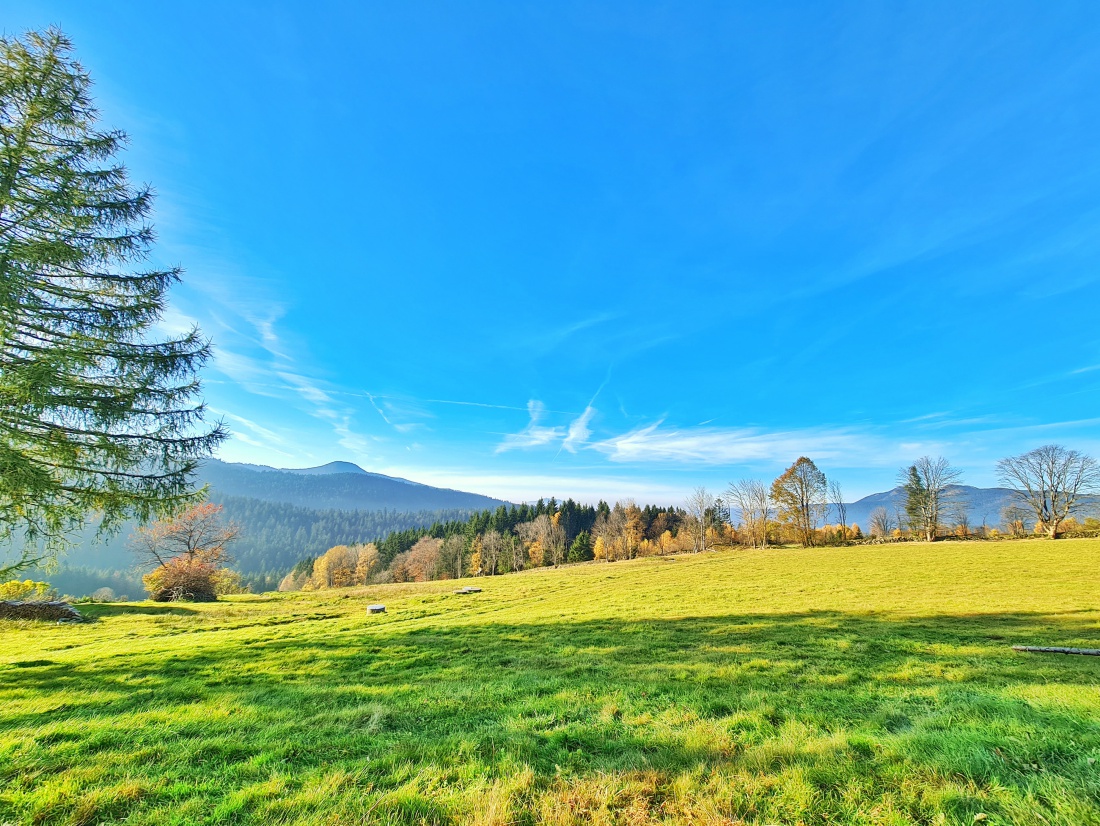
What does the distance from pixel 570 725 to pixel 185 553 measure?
49.7 metres

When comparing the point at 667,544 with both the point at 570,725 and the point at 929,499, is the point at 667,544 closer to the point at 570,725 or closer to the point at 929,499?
the point at 929,499

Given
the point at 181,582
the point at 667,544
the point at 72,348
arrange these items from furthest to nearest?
the point at 667,544
the point at 181,582
the point at 72,348

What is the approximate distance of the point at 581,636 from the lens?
46.8ft

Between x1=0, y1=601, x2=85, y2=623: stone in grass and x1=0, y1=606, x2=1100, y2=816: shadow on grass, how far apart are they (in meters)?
14.6

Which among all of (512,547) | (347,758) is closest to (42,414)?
(347,758)

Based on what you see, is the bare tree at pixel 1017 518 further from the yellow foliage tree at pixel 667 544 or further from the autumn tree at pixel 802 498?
the yellow foliage tree at pixel 667 544

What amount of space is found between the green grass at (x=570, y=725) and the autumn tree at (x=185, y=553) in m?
25.1

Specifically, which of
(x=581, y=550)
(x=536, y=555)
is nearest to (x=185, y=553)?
(x=536, y=555)

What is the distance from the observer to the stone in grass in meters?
19.2

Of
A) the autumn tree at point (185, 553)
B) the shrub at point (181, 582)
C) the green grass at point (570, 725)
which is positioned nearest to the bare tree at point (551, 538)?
the autumn tree at point (185, 553)

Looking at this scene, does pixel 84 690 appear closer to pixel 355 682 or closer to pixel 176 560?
pixel 355 682

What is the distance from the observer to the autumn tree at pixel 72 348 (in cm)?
959

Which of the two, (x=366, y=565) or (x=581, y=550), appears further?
(x=366, y=565)

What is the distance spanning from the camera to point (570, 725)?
613cm
